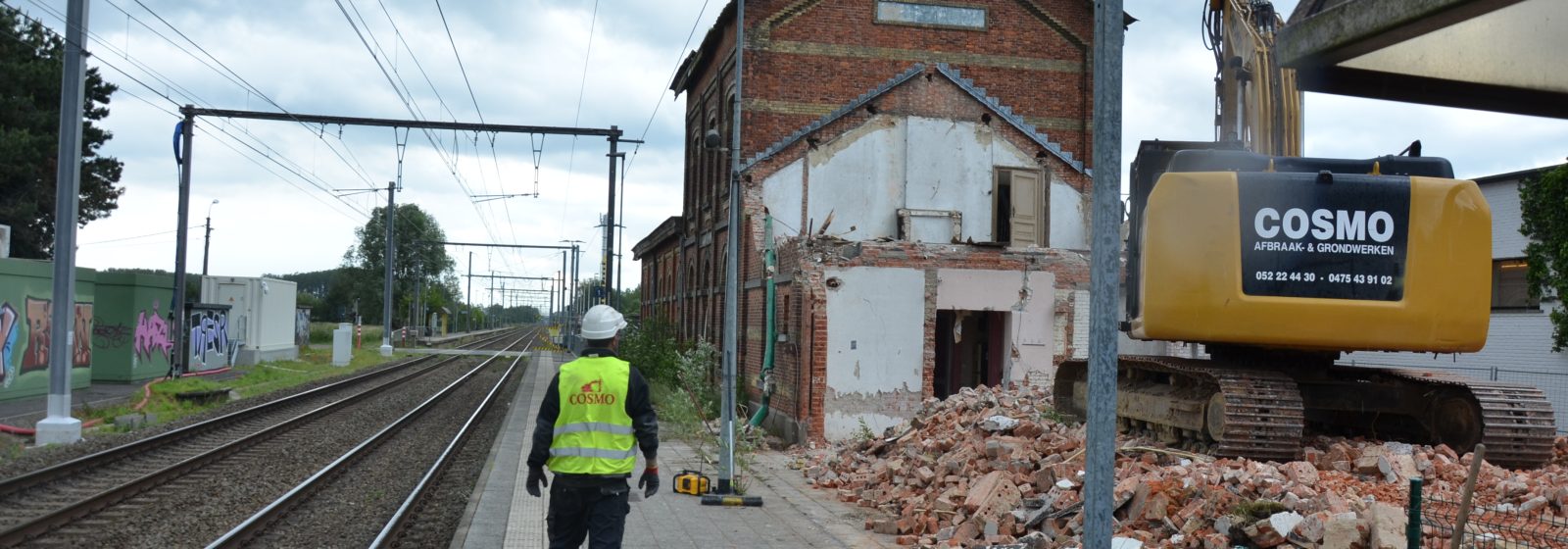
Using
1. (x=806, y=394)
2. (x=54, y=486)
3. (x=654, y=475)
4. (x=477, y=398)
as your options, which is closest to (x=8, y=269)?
(x=477, y=398)

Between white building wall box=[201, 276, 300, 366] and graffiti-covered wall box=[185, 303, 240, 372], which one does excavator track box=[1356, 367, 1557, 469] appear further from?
white building wall box=[201, 276, 300, 366]

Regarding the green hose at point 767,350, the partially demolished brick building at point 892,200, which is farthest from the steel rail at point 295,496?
the partially demolished brick building at point 892,200

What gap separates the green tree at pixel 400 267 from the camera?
96.1 metres

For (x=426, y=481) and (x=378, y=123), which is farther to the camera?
(x=378, y=123)

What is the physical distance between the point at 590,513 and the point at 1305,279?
18.8 ft

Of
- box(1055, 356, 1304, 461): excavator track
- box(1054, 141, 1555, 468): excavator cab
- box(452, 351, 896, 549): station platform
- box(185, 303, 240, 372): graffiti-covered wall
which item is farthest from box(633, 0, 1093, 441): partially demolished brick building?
box(185, 303, 240, 372): graffiti-covered wall

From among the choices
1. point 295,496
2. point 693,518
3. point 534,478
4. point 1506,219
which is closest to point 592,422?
point 534,478

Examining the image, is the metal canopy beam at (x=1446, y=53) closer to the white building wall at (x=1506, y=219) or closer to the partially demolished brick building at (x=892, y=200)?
the partially demolished brick building at (x=892, y=200)

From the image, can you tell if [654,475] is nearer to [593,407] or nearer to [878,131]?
[593,407]

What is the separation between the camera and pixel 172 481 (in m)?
13.7

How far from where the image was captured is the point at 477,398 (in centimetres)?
2969

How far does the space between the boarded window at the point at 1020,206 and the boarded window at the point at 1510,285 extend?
11.0 m

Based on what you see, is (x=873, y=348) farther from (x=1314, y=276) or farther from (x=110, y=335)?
(x=110, y=335)

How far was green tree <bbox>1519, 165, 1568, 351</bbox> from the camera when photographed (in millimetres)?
22109
